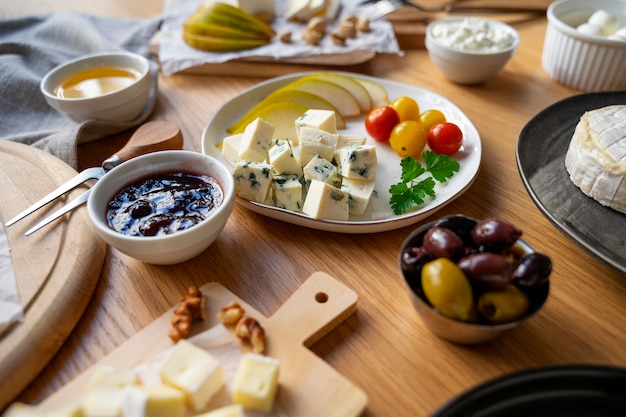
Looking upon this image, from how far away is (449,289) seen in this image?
870 mm

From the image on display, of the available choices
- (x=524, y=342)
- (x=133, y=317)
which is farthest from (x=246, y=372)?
(x=524, y=342)

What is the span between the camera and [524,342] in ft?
3.27

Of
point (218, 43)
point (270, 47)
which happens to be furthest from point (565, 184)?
point (218, 43)

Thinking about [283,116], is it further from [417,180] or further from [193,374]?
[193,374]

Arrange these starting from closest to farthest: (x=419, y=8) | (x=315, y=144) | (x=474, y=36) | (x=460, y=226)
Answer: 1. (x=460, y=226)
2. (x=315, y=144)
3. (x=474, y=36)
4. (x=419, y=8)

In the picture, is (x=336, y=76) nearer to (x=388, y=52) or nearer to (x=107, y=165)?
(x=388, y=52)

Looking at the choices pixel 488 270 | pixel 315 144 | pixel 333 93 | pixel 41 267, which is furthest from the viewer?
pixel 333 93

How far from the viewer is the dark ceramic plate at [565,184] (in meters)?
1.11

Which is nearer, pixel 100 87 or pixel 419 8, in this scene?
pixel 100 87

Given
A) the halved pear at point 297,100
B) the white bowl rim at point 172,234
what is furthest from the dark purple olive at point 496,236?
the halved pear at point 297,100

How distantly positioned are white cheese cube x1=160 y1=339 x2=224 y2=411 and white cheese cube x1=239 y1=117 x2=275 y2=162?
1.94ft

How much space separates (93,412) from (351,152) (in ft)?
2.69

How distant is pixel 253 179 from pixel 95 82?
85 cm

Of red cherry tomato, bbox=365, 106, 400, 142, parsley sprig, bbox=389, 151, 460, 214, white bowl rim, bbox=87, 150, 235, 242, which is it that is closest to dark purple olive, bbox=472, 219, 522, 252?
parsley sprig, bbox=389, 151, 460, 214
